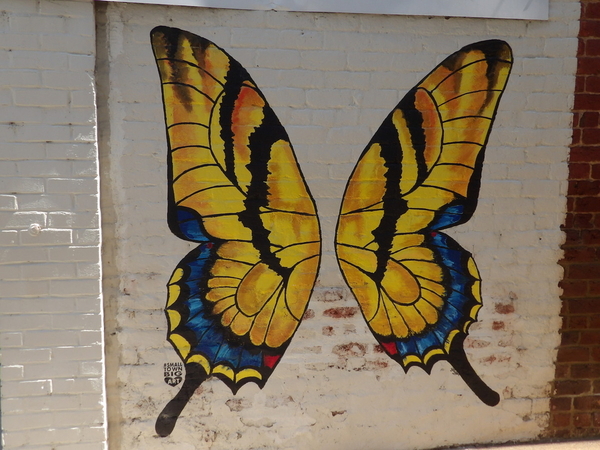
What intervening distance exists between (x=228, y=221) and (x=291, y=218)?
32 cm

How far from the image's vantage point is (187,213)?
2828 millimetres

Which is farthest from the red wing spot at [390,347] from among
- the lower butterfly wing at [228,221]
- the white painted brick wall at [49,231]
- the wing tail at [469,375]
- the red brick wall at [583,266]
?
the white painted brick wall at [49,231]

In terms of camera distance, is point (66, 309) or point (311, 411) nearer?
point (66, 309)

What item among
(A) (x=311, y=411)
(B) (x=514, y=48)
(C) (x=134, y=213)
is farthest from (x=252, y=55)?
(A) (x=311, y=411)

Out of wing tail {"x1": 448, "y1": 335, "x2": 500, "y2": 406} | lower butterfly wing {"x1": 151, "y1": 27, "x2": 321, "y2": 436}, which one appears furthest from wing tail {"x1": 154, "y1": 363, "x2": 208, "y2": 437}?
wing tail {"x1": 448, "y1": 335, "x2": 500, "y2": 406}

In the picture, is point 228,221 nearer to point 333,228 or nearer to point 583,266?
point 333,228

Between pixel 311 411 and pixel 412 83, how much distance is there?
5.85ft

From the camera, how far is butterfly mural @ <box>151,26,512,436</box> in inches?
111

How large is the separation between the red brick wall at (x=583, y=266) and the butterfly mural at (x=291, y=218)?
47cm

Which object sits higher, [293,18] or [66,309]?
[293,18]

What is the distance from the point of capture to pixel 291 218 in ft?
9.53

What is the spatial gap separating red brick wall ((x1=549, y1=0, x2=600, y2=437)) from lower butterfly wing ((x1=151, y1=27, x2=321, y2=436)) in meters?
1.41

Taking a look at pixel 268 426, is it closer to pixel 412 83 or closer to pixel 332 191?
pixel 332 191

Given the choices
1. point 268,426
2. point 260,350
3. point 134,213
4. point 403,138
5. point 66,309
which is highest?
point 403,138
